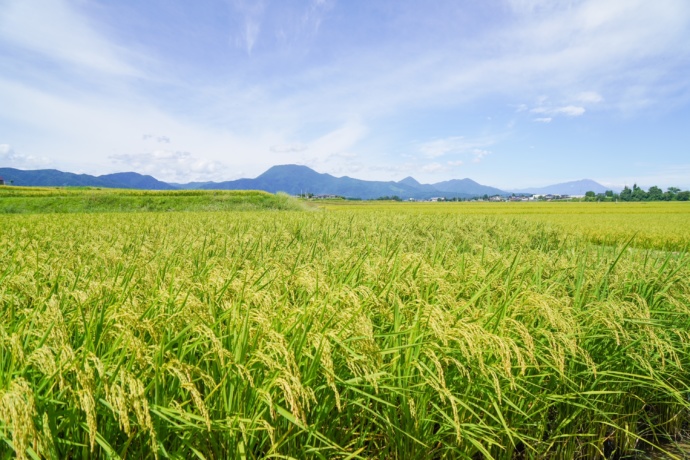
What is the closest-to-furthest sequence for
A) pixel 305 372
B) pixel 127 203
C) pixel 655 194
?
pixel 305 372, pixel 127 203, pixel 655 194

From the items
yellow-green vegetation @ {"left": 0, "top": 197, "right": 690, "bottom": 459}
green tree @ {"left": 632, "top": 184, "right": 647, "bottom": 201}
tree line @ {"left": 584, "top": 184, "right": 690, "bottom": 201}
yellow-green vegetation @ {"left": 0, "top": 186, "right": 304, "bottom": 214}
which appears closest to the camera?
yellow-green vegetation @ {"left": 0, "top": 197, "right": 690, "bottom": 459}

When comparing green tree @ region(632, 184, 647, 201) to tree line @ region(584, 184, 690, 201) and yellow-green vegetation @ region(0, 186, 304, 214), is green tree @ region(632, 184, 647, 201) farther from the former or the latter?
yellow-green vegetation @ region(0, 186, 304, 214)

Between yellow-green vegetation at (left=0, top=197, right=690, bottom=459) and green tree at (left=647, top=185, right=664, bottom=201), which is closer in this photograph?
yellow-green vegetation at (left=0, top=197, right=690, bottom=459)

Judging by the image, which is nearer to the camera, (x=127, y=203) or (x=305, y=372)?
(x=305, y=372)

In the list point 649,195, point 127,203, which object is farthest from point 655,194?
point 127,203

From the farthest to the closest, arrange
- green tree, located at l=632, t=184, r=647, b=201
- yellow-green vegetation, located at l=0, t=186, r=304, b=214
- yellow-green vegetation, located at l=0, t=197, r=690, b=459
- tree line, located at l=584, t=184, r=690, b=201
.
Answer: green tree, located at l=632, t=184, r=647, b=201 → tree line, located at l=584, t=184, r=690, b=201 → yellow-green vegetation, located at l=0, t=186, r=304, b=214 → yellow-green vegetation, located at l=0, t=197, r=690, b=459

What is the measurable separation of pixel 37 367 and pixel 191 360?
0.80 m

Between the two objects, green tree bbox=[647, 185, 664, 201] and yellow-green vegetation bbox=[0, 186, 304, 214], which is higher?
green tree bbox=[647, 185, 664, 201]

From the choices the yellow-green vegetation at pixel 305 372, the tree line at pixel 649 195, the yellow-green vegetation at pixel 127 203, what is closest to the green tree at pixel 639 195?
the tree line at pixel 649 195

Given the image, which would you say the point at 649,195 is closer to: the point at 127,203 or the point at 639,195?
the point at 639,195

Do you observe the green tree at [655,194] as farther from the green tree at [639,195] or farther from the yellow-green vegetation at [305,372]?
the yellow-green vegetation at [305,372]

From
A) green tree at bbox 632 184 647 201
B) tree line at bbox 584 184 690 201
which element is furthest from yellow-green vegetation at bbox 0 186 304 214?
green tree at bbox 632 184 647 201

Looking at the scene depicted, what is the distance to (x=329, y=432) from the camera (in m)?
2.35

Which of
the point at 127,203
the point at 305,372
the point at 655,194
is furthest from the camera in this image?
the point at 655,194
